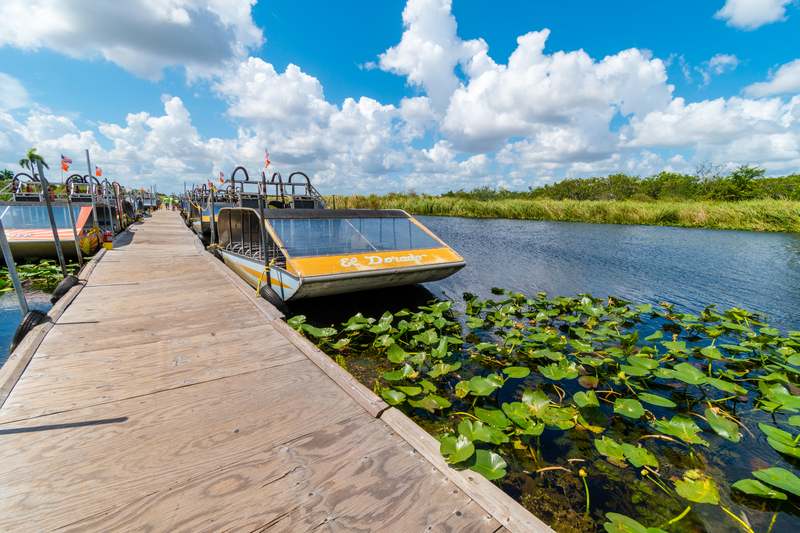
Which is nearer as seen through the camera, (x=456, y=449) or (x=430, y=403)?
(x=456, y=449)

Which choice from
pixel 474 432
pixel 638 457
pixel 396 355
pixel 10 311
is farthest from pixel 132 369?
pixel 10 311

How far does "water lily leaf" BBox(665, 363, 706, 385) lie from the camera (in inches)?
130

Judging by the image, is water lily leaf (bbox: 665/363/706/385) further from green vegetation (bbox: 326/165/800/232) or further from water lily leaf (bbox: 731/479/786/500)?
green vegetation (bbox: 326/165/800/232)

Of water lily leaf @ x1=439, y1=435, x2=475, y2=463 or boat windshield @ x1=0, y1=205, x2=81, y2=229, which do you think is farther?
boat windshield @ x1=0, y1=205, x2=81, y2=229

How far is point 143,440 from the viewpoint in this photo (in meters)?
2.12

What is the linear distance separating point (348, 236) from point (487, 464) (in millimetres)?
5016

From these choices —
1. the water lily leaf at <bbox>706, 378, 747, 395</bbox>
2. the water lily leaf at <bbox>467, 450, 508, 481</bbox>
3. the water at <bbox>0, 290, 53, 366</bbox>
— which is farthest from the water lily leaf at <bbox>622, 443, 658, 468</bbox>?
the water at <bbox>0, 290, 53, 366</bbox>

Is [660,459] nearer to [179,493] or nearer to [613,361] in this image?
[613,361]

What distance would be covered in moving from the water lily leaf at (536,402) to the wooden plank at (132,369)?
2.30 metres

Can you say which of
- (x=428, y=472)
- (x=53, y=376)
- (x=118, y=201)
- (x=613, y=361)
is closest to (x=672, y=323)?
(x=613, y=361)

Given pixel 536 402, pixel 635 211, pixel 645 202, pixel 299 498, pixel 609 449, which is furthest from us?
pixel 645 202

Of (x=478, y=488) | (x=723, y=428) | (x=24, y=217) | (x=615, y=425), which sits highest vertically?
(x=24, y=217)

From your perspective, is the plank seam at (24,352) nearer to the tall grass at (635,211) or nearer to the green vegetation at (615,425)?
the green vegetation at (615,425)

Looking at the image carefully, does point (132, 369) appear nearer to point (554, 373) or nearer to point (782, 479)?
point (554, 373)
